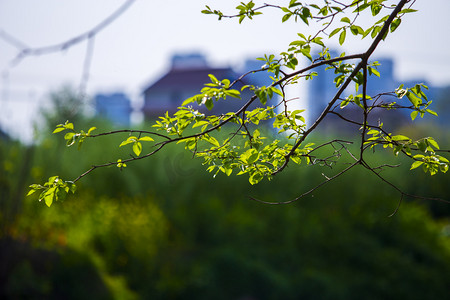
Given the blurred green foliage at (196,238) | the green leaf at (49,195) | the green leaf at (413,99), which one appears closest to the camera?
the green leaf at (49,195)

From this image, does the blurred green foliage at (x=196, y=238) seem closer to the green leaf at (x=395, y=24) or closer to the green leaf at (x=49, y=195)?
the green leaf at (x=49, y=195)

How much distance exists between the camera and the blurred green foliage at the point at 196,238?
550 centimetres

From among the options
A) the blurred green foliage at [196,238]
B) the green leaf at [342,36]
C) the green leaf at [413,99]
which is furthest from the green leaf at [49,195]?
the blurred green foliage at [196,238]

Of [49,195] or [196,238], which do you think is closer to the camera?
[49,195]

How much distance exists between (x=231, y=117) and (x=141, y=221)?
4848 millimetres

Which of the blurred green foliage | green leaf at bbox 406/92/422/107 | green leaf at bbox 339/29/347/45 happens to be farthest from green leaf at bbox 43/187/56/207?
the blurred green foliage

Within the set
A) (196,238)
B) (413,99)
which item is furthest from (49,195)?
(196,238)

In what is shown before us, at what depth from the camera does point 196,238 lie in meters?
6.92

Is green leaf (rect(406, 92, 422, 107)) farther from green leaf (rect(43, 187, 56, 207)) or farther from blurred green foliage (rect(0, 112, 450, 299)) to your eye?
blurred green foliage (rect(0, 112, 450, 299))

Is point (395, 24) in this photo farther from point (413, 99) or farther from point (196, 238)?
point (196, 238)

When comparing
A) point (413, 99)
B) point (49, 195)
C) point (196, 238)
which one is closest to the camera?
point (49, 195)

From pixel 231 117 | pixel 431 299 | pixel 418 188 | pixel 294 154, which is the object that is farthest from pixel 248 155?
pixel 418 188

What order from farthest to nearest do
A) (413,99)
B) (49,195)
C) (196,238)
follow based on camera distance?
(196,238)
(413,99)
(49,195)

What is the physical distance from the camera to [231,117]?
62.6 inches
